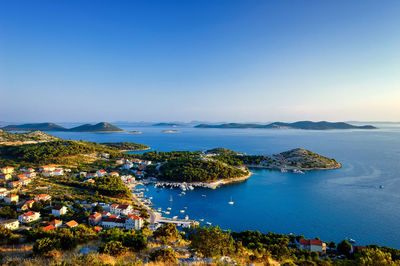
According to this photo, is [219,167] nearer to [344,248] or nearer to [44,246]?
[344,248]

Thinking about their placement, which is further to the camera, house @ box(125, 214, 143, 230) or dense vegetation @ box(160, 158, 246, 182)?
dense vegetation @ box(160, 158, 246, 182)

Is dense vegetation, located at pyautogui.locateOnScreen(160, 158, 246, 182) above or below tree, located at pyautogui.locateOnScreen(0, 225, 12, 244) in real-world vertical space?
below

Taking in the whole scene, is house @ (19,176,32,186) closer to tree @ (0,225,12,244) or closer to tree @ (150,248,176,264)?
tree @ (0,225,12,244)

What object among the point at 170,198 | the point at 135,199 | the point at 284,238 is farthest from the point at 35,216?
the point at 284,238

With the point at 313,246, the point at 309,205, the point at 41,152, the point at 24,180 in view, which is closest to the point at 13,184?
the point at 24,180

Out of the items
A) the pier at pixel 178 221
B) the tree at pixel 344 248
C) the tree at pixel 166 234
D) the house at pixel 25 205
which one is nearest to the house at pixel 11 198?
the house at pixel 25 205

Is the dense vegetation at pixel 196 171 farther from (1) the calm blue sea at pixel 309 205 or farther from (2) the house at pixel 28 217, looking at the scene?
(2) the house at pixel 28 217

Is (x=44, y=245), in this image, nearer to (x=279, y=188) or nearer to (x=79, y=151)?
(x=279, y=188)

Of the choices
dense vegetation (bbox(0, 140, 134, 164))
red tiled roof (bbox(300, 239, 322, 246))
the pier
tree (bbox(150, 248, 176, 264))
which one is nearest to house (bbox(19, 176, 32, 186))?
dense vegetation (bbox(0, 140, 134, 164))
